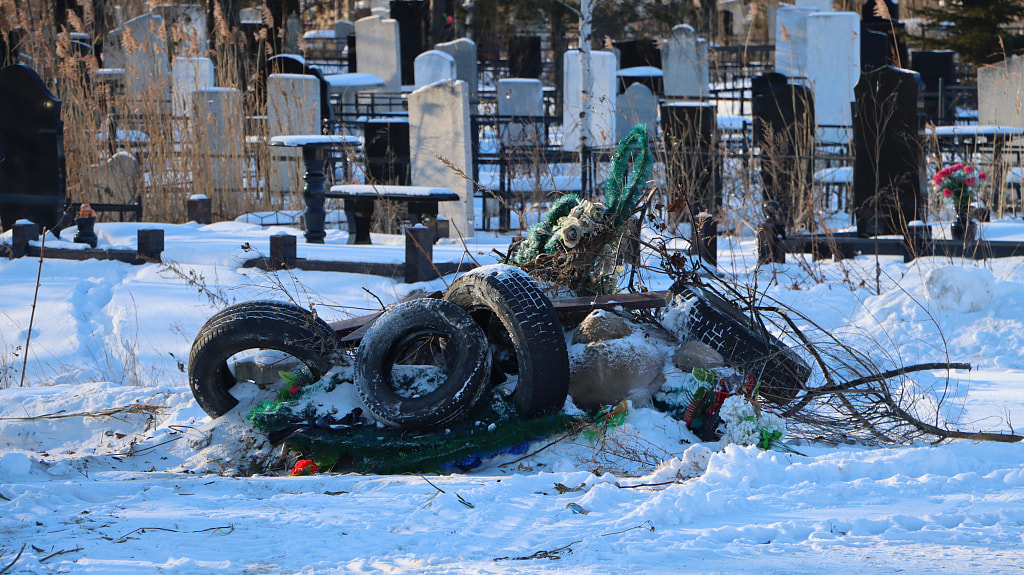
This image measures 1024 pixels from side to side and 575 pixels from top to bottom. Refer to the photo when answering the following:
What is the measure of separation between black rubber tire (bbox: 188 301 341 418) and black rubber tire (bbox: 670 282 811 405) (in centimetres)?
169

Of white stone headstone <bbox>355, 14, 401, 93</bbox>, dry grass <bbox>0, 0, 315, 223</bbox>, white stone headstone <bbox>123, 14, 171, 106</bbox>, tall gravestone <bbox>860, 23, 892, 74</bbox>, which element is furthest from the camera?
white stone headstone <bbox>355, 14, 401, 93</bbox>

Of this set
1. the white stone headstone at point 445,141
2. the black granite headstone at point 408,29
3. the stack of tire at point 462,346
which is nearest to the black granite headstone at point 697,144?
the white stone headstone at point 445,141

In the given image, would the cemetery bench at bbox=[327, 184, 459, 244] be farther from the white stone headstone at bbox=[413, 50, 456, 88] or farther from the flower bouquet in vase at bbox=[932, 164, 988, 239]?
the white stone headstone at bbox=[413, 50, 456, 88]

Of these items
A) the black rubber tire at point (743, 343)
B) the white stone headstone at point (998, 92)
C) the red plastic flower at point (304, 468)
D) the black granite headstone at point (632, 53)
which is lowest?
the red plastic flower at point (304, 468)

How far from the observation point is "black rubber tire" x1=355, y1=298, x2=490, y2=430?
3.81m

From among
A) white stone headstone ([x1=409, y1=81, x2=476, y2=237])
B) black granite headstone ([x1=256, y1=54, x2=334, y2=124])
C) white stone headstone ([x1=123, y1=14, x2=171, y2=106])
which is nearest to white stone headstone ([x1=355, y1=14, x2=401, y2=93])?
black granite headstone ([x1=256, y1=54, x2=334, y2=124])

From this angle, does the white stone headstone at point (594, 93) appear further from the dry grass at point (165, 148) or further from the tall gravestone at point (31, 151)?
the tall gravestone at point (31, 151)

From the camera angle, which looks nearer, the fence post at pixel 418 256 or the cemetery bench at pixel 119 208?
the fence post at pixel 418 256

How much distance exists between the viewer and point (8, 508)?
288 cm

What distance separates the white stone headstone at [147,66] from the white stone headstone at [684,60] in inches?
309

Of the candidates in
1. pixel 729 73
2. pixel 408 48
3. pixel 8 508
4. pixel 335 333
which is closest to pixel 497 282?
pixel 335 333

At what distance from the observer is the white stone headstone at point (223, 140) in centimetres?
1169

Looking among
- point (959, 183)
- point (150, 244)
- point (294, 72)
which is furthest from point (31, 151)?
point (959, 183)

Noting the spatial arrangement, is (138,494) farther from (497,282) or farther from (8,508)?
(497,282)
